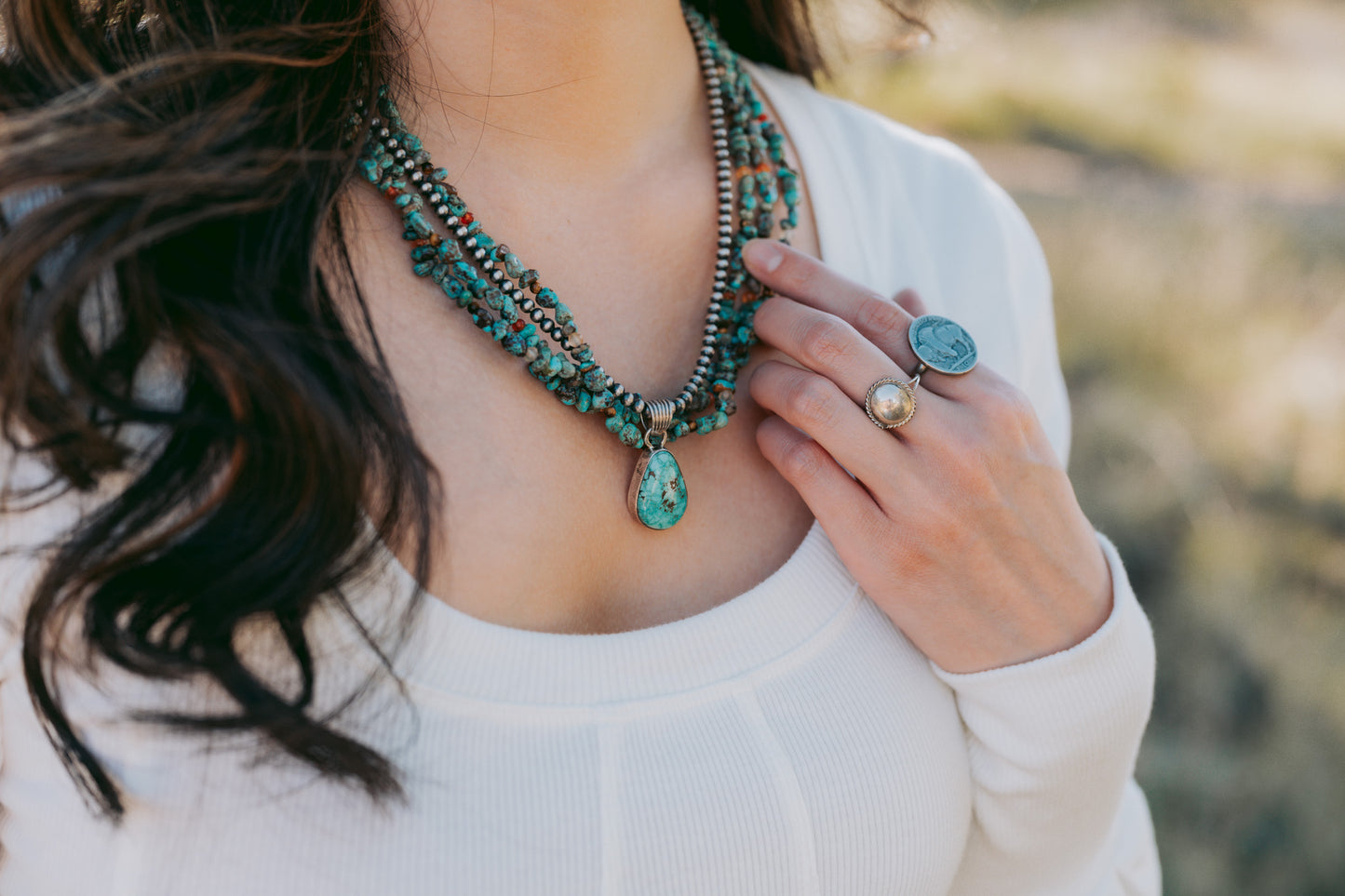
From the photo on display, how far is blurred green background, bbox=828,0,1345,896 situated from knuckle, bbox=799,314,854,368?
81 centimetres

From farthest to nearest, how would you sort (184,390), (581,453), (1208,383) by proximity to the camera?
(1208,383)
(581,453)
(184,390)

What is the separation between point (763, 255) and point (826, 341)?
182mm

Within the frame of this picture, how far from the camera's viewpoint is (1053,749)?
1.25 metres

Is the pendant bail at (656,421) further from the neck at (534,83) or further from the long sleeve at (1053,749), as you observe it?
the long sleeve at (1053,749)

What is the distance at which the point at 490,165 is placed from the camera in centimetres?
129

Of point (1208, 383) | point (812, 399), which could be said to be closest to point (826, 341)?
point (812, 399)

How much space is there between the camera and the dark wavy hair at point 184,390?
0.93m

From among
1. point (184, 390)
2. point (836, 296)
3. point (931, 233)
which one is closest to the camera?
point (184, 390)

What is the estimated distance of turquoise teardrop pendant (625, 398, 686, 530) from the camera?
3.94ft

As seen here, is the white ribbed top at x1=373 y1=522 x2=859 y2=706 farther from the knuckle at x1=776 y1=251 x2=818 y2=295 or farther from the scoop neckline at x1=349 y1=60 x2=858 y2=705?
the knuckle at x1=776 y1=251 x2=818 y2=295

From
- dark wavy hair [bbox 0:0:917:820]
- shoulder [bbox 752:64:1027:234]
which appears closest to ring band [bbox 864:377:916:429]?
shoulder [bbox 752:64:1027:234]

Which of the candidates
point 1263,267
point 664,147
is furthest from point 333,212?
point 1263,267

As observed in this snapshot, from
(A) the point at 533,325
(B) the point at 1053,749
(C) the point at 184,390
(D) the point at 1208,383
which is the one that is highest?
(C) the point at 184,390

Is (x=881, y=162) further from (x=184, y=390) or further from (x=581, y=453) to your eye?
(x=184, y=390)
